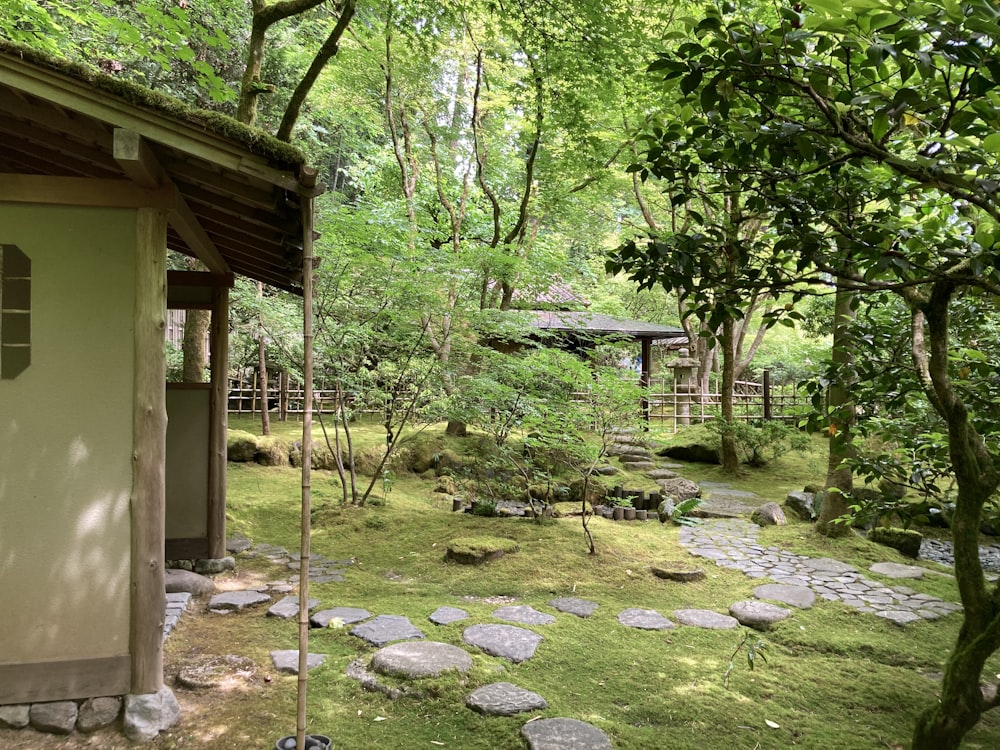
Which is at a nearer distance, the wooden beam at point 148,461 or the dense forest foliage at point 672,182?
the dense forest foliage at point 672,182

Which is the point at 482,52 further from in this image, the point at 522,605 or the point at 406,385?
the point at 522,605

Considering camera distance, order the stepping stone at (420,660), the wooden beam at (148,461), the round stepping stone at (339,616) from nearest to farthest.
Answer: the wooden beam at (148,461) < the stepping stone at (420,660) < the round stepping stone at (339,616)

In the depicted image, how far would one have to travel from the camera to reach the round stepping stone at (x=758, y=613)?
5.29 m

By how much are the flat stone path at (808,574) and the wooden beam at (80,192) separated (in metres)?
5.86

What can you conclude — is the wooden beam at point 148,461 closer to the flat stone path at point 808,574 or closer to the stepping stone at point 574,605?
the stepping stone at point 574,605

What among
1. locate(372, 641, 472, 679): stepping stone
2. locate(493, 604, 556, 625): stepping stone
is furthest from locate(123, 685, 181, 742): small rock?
locate(493, 604, 556, 625): stepping stone

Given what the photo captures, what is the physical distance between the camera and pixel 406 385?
8.84 meters

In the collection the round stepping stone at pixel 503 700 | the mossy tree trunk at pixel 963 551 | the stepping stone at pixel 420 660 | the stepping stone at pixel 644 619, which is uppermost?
the mossy tree trunk at pixel 963 551

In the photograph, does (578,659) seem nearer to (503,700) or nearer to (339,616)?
(503,700)

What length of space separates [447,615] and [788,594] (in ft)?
10.9

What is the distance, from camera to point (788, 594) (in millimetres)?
6047

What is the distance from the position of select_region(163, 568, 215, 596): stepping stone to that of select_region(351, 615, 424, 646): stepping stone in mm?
1595

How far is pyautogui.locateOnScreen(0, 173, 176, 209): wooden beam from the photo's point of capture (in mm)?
3328

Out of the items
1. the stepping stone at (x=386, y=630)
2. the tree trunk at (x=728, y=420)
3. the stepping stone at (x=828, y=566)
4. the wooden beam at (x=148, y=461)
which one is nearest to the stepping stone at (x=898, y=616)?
the stepping stone at (x=828, y=566)
